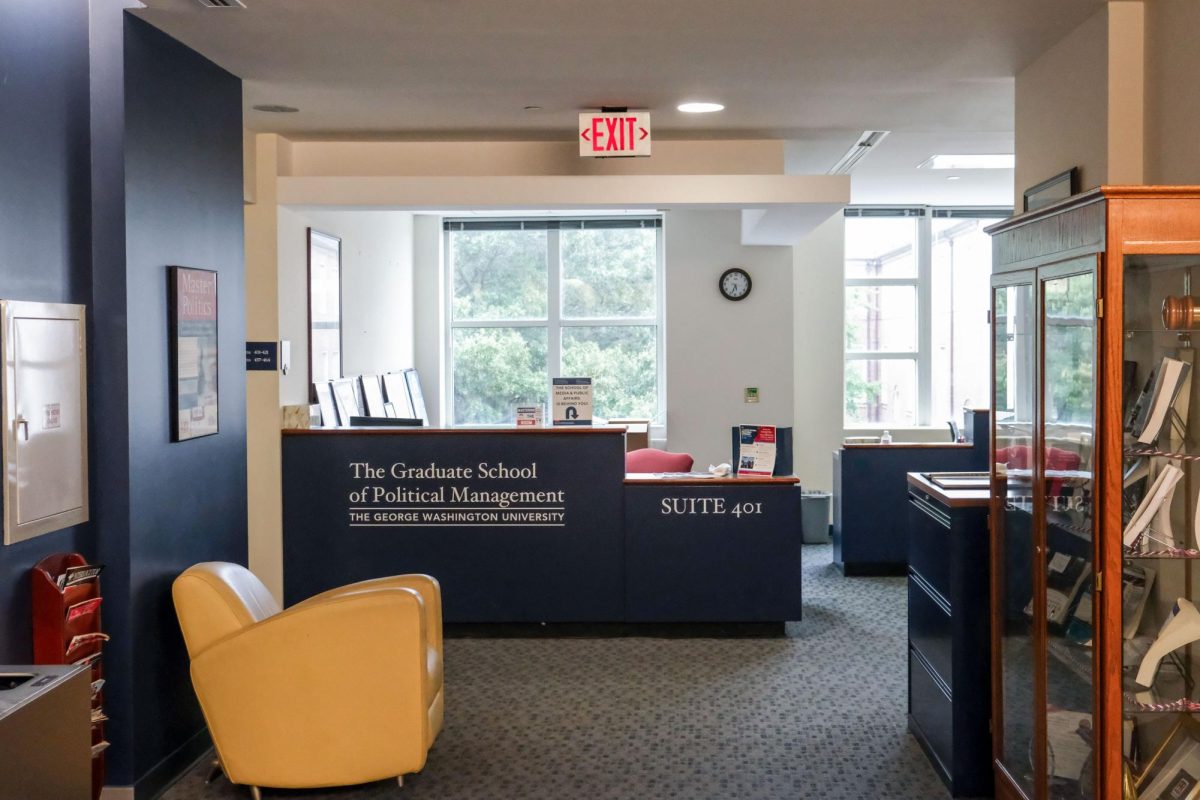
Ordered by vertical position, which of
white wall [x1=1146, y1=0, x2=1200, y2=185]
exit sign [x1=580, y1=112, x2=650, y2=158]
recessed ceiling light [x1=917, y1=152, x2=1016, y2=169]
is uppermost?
recessed ceiling light [x1=917, y1=152, x2=1016, y2=169]

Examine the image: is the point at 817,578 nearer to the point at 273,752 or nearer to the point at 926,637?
the point at 926,637

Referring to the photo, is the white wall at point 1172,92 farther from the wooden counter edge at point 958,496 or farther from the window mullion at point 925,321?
the window mullion at point 925,321

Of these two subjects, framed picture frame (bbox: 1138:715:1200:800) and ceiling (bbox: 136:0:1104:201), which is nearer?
framed picture frame (bbox: 1138:715:1200:800)

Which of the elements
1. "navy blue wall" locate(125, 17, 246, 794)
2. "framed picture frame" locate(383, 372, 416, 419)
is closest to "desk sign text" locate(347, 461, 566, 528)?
"navy blue wall" locate(125, 17, 246, 794)

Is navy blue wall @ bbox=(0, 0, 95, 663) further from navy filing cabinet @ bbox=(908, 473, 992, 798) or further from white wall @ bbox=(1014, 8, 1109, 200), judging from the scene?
white wall @ bbox=(1014, 8, 1109, 200)

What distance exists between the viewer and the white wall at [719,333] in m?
9.83

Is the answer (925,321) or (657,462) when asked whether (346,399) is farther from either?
(925,321)

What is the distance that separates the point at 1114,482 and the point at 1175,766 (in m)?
0.82

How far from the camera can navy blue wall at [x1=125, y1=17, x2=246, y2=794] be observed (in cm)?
390

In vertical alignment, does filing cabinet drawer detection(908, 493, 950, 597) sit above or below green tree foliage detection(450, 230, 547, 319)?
below

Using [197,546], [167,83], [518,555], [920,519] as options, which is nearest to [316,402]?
[518,555]

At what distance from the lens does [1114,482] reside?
9.21ft

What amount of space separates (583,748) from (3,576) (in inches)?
88.2

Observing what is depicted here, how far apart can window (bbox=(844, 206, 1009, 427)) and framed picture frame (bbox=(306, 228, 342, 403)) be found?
515cm
